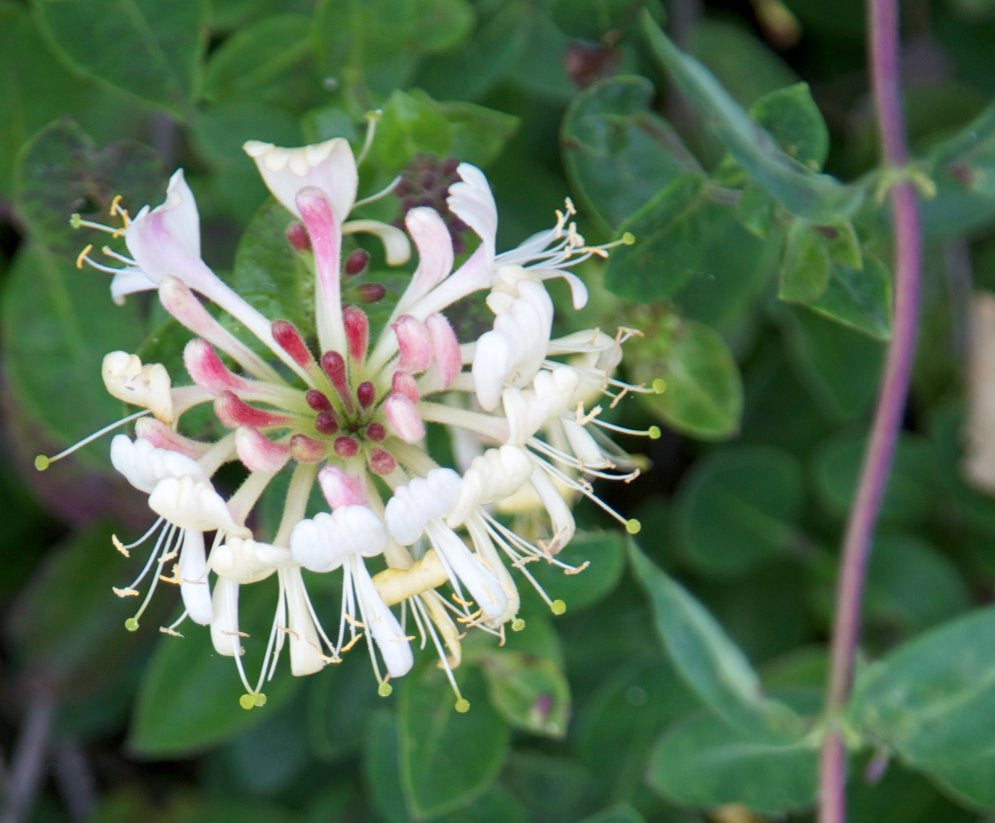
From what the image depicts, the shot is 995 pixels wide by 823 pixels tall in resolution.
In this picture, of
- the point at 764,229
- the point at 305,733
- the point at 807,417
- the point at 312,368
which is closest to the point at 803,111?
the point at 764,229

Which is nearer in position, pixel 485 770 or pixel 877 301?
pixel 877 301

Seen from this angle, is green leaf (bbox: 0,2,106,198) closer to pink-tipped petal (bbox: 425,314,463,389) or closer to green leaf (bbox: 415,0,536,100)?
green leaf (bbox: 415,0,536,100)

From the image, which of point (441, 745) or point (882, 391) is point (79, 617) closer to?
point (441, 745)

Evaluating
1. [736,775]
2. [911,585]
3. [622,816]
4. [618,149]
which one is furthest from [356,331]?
[911,585]

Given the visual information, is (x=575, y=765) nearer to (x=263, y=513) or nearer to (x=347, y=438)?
(x=263, y=513)

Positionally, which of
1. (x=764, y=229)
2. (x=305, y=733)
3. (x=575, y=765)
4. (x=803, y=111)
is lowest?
(x=305, y=733)

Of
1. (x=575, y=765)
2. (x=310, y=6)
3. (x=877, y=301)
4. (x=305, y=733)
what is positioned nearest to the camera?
(x=877, y=301)

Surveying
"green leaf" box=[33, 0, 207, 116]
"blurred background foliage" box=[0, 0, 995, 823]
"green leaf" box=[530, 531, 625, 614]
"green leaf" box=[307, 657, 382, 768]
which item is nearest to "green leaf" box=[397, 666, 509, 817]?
"blurred background foliage" box=[0, 0, 995, 823]

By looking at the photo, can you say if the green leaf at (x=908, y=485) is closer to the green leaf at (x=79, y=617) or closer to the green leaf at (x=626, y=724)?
the green leaf at (x=626, y=724)
